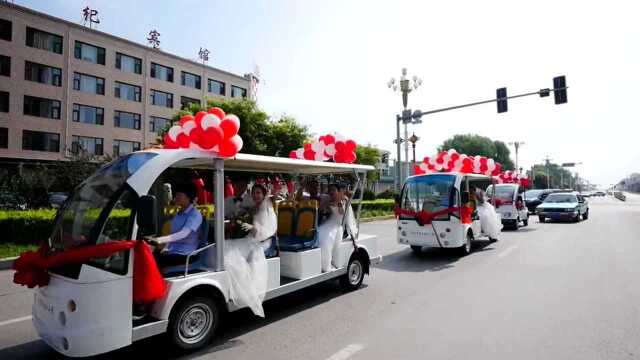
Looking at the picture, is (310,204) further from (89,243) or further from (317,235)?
(89,243)

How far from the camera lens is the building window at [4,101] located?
31328 millimetres

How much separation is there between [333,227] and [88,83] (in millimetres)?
37672

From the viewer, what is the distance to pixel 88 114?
36.5 meters

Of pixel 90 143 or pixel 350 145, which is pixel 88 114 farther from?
pixel 350 145

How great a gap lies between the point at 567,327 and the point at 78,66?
40681 millimetres

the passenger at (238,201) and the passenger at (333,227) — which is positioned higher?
the passenger at (238,201)

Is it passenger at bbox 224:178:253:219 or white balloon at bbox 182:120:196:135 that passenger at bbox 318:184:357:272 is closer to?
passenger at bbox 224:178:253:219

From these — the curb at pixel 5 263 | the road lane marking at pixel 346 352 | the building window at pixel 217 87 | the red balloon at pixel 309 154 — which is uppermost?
the building window at pixel 217 87

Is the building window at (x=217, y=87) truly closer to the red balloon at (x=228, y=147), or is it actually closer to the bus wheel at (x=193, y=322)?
the red balloon at (x=228, y=147)

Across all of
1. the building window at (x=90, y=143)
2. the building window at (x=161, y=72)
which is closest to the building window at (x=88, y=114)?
the building window at (x=90, y=143)

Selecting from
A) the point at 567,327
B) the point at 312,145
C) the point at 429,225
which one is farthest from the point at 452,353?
the point at 429,225

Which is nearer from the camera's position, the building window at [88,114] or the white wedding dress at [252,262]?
the white wedding dress at [252,262]

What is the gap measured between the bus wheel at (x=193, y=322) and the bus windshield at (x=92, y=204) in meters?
1.12

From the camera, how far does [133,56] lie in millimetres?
39969
